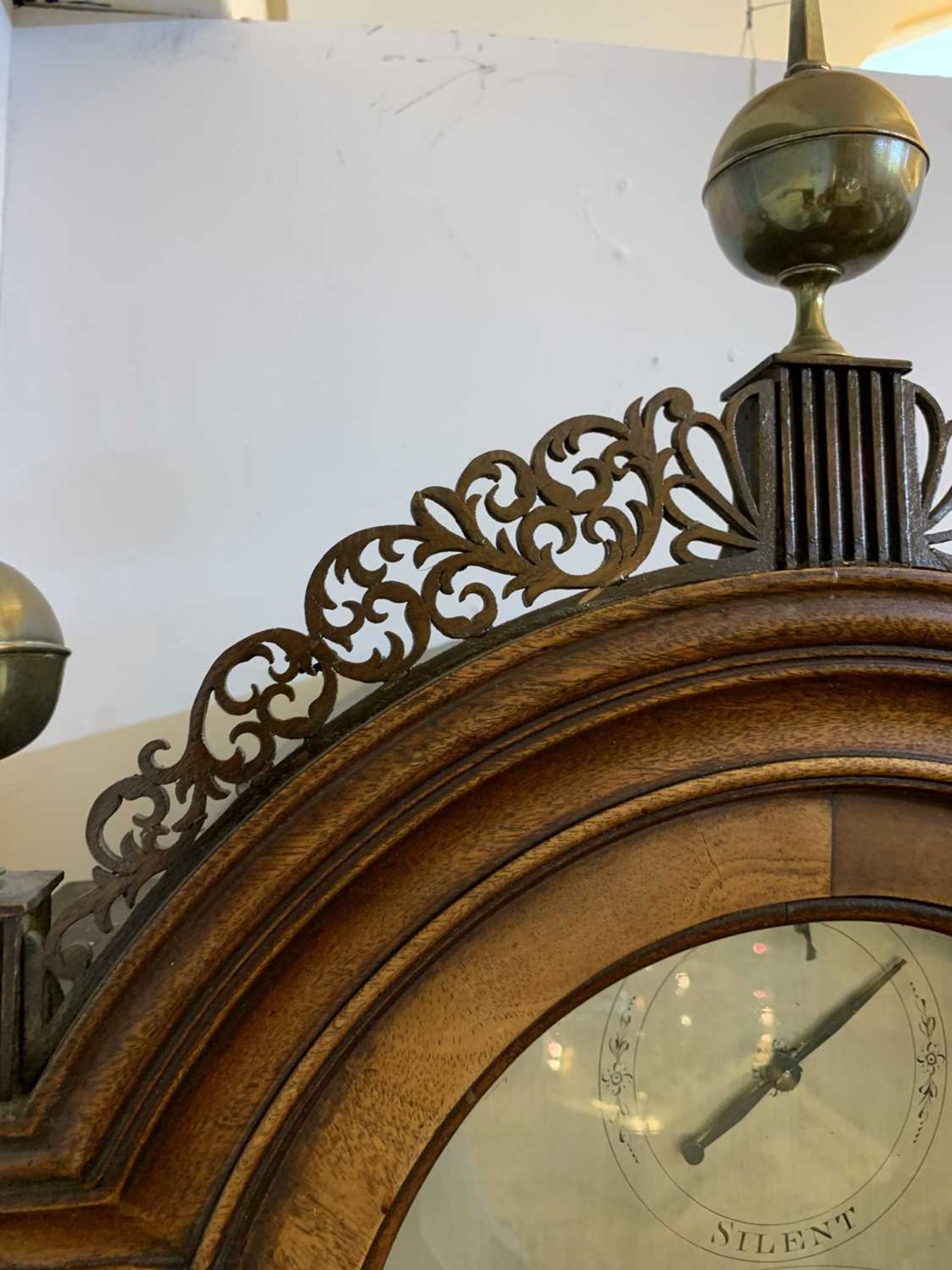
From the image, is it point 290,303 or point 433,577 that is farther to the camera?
point 290,303

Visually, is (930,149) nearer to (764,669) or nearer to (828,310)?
(828,310)

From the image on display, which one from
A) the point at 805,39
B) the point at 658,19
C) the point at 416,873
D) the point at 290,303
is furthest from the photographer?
the point at 658,19

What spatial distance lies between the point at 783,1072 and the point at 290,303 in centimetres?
81

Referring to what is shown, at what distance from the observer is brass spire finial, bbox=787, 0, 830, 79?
2.23 feet

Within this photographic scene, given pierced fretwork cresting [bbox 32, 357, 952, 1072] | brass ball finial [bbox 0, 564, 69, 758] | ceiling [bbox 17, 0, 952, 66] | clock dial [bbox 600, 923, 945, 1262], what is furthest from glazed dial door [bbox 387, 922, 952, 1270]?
ceiling [bbox 17, 0, 952, 66]

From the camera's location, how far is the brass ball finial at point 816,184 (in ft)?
1.97

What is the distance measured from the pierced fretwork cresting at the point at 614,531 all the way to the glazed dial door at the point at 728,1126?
22cm

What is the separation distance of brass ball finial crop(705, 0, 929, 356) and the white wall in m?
0.42

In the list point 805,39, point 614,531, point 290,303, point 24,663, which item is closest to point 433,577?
point 614,531

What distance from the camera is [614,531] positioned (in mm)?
582

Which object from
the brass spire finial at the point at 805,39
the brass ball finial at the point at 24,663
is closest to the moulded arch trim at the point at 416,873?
the brass ball finial at the point at 24,663

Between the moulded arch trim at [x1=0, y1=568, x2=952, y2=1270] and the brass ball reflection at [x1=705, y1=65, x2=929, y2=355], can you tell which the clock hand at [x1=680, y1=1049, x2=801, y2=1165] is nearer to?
the moulded arch trim at [x1=0, y1=568, x2=952, y2=1270]

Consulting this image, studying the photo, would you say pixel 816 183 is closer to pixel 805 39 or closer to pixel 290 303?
pixel 805 39

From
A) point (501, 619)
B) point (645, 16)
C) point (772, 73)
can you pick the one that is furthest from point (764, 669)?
point (645, 16)
